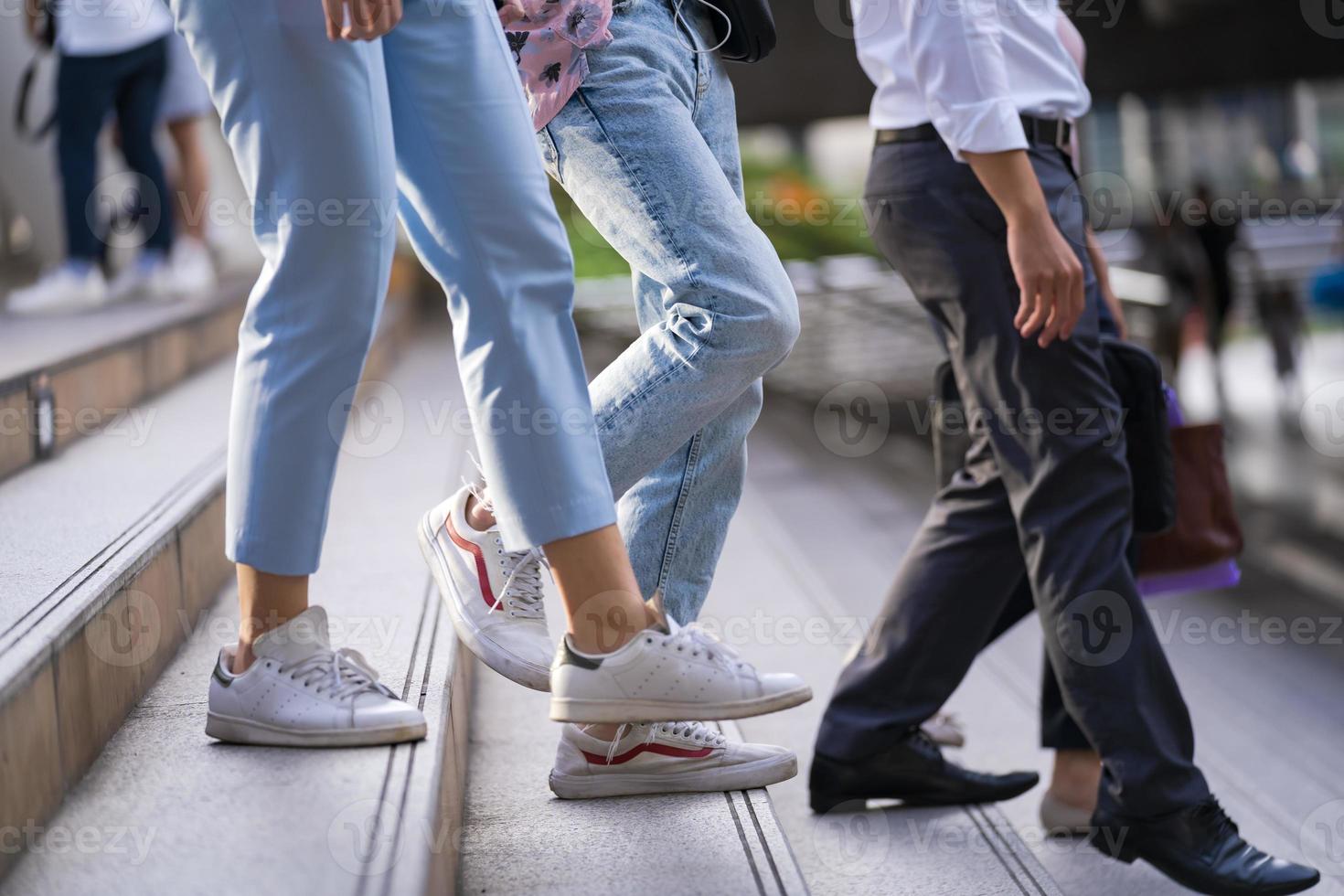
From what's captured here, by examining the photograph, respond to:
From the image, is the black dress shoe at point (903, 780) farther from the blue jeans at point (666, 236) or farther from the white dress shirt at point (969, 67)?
the white dress shirt at point (969, 67)

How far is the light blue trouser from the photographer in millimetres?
1104

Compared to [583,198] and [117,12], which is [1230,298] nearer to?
[117,12]

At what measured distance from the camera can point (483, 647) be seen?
4.13 ft

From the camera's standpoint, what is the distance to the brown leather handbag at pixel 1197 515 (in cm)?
182

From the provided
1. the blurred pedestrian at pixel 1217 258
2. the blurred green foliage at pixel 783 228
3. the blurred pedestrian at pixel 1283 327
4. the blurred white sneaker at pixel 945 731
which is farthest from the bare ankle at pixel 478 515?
the blurred pedestrian at pixel 1283 327

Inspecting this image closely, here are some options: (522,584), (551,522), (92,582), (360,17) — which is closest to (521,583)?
(522,584)

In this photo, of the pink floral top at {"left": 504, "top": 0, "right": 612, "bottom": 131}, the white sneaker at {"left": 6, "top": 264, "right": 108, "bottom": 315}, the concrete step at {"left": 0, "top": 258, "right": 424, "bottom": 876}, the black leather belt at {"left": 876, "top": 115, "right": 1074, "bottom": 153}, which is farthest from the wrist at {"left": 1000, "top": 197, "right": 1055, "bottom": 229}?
the white sneaker at {"left": 6, "top": 264, "right": 108, "bottom": 315}

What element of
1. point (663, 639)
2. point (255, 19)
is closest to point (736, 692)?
point (663, 639)

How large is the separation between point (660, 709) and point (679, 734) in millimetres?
199

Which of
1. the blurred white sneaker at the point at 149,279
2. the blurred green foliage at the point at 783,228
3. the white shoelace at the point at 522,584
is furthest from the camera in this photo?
the blurred green foliage at the point at 783,228

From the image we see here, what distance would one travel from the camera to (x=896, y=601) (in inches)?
72.9

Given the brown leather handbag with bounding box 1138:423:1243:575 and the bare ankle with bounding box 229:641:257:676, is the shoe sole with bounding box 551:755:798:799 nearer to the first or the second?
the bare ankle with bounding box 229:641:257:676

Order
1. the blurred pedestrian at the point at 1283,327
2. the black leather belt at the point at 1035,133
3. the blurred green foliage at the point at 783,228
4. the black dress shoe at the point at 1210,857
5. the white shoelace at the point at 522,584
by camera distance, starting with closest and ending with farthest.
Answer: the white shoelace at the point at 522,584
the black dress shoe at the point at 1210,857
the black leather belt at the point at 1035,133
the blurred green foliage at the point at 783,228
the blurred pedestrian at the point at 1283,327

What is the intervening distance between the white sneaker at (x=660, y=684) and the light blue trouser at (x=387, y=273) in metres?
0.13
